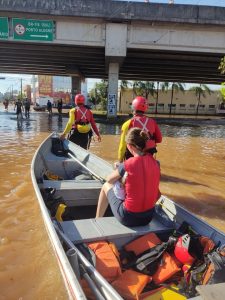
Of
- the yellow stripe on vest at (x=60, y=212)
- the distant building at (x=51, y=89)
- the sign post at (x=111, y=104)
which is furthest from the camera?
the distant building at (x=51, y=89)

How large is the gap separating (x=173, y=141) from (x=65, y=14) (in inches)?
479

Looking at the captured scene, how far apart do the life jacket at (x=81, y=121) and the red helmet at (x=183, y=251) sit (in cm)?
517

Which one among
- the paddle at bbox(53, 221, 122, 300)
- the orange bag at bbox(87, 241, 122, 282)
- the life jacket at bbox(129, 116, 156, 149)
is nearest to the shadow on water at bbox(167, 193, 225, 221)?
the life jacket at bbox(129, 116, 156, 149)

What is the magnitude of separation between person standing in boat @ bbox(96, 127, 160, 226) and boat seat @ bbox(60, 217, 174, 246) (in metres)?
0.10

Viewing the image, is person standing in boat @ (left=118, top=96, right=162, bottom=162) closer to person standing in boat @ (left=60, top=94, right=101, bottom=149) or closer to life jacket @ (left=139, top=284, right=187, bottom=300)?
person standing in boat @ (left=60, top=94, right=101, bottom=149)

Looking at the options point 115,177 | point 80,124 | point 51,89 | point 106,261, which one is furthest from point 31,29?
point 51,89

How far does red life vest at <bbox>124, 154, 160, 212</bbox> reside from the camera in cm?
385

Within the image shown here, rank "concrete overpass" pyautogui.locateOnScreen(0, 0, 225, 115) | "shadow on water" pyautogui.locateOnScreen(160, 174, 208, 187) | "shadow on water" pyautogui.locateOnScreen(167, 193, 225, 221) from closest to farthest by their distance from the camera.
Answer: "shadow on water" pyautogui.locateOnScreen(167, 193, 225, 221) → "shadow on water" pyautogui.locateOnScreen(160, 174, 208, 187) → "concrete overpass" pyautogui.locateOnScreen(0, 0, 225, 115)

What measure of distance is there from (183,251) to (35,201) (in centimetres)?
428

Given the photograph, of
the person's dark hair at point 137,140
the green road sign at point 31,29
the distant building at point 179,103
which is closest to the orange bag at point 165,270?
the person's dark hair at point 137,140

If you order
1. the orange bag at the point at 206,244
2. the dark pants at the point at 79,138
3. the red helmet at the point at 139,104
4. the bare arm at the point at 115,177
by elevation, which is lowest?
the orange bag at the point at 206,244

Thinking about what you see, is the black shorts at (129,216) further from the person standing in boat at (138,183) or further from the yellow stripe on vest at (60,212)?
the yellow stripe on vest at (60,212)

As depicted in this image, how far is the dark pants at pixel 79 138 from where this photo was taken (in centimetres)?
865


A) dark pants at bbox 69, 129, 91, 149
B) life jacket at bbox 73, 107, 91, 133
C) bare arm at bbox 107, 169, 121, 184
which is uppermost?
life jacket at bbox 73, 107, 91, 133
